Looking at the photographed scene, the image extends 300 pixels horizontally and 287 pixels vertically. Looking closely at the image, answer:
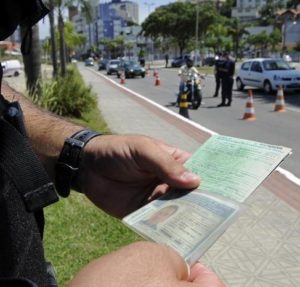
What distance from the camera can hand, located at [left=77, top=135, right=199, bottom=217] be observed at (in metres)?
1.53

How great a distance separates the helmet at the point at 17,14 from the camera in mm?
1182

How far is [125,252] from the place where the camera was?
0.96m

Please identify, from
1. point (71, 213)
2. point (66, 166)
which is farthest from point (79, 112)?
point (66, 166)

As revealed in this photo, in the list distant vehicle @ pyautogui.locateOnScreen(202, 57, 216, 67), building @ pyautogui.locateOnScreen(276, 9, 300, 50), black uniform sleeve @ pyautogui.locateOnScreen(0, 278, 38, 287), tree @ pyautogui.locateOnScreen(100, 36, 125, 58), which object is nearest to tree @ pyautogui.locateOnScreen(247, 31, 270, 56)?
building @ pyautogui.locateOnScreen(276, 9, 300, 50)

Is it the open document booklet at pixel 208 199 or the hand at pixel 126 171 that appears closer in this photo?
the open document booklet at pixel 208 199

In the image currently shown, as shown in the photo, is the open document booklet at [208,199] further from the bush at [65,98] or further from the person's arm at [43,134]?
the bush at [65,98]

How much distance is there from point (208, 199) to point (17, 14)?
2.23 feet

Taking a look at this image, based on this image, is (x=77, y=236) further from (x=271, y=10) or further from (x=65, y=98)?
(x=271, y=10)

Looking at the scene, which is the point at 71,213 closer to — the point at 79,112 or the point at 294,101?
the point at 79,112

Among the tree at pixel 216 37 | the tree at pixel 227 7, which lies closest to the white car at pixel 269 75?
the tree at pixel 216 37

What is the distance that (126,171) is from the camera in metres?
1.63

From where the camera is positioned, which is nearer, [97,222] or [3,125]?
[3,125]

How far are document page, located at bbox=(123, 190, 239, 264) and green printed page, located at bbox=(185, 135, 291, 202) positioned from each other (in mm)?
67

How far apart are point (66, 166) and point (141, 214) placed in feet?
1.41
